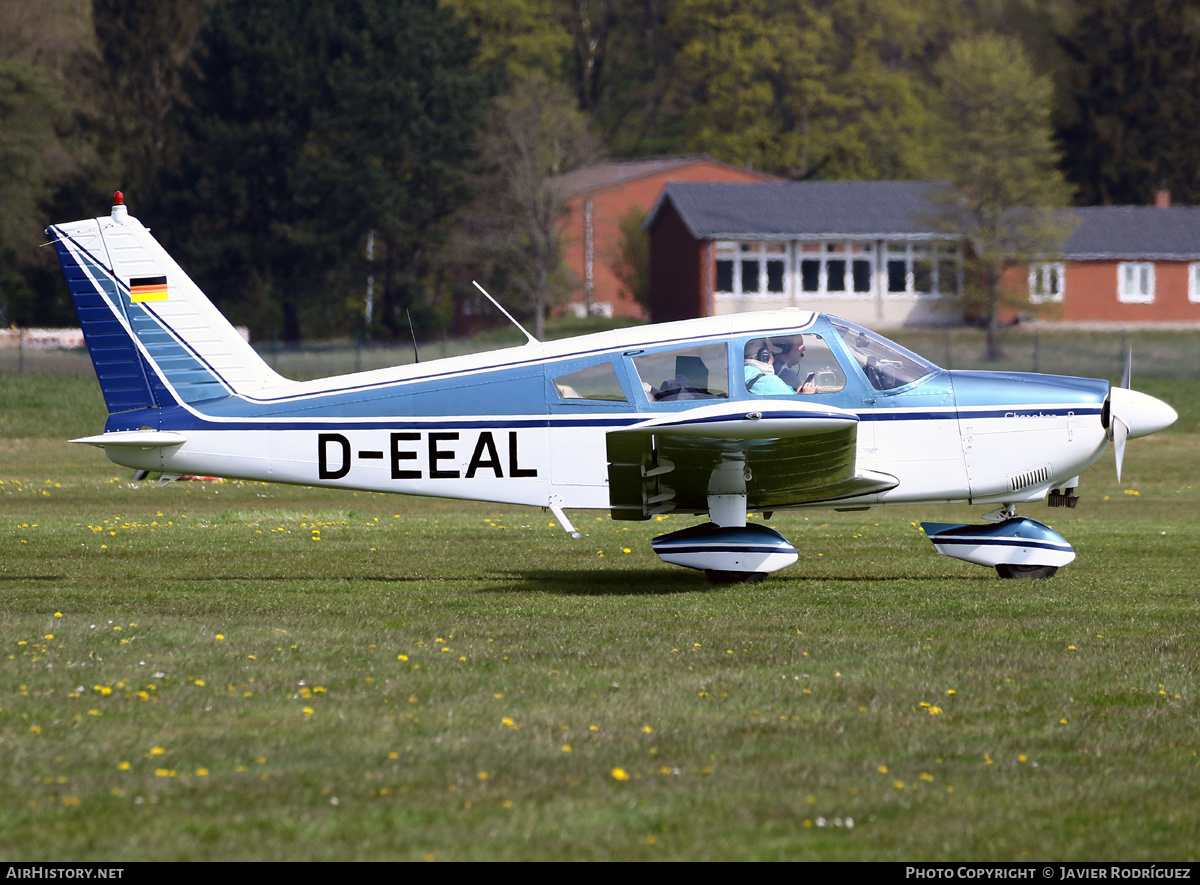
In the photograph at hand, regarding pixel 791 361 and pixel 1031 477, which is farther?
pixel 1031 477

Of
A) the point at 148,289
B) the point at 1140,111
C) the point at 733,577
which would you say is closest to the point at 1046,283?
the point at 1140,111

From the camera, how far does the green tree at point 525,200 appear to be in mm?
57688

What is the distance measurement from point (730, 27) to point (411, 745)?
72.1 metres

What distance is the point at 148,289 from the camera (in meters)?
11.7

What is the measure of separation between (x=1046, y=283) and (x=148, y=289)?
→ 48.7m

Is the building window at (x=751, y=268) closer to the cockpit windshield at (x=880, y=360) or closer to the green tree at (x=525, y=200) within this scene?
the green tree at (x=525, y=200)

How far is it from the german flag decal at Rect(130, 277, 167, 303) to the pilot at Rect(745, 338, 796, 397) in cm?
478

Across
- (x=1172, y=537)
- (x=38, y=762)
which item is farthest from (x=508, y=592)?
(x=1172, y=537)

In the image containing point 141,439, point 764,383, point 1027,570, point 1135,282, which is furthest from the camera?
point 1135,282

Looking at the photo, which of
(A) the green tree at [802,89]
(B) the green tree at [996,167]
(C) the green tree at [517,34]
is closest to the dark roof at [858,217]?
(B) the green tree at [996,167]

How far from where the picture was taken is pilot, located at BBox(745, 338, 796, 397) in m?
11.2

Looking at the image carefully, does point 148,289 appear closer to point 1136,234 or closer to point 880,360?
point 880,360

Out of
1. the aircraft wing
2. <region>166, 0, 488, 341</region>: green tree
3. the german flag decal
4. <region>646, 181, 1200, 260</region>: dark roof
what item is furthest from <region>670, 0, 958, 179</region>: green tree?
the german flag decal

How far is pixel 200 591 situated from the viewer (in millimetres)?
11477
